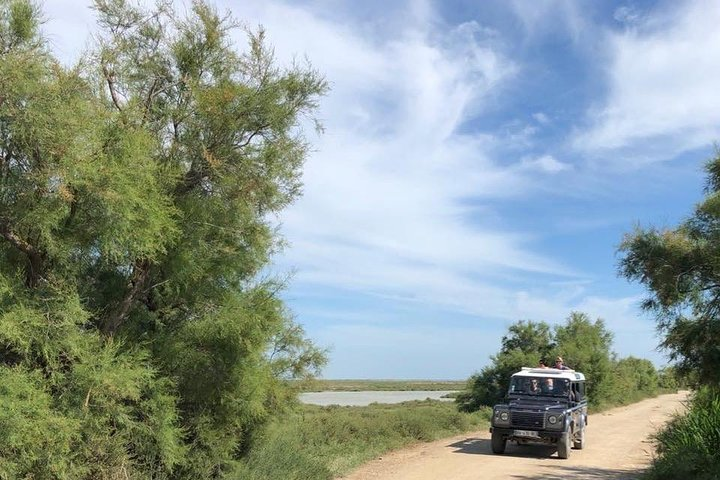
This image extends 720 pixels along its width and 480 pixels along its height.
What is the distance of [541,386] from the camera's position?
17719mm

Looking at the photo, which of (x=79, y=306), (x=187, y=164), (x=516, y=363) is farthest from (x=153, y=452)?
(x=516, y=363)

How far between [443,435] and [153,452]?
13.0 m

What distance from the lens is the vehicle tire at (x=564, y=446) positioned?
15.7m

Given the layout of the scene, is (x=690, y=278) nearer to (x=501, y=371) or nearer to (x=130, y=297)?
(x=130, y=297)

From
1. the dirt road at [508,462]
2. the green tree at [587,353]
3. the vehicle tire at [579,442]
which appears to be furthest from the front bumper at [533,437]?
the green tree at [587,353]

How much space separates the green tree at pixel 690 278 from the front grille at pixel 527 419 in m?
3.52

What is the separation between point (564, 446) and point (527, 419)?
1052 mm

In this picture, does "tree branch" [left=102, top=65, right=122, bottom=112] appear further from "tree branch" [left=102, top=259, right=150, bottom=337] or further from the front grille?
the front grille

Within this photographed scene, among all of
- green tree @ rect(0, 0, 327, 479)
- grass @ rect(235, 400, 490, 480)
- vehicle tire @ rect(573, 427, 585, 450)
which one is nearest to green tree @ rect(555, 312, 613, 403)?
grass @ rect(235, 400, 490, 480)

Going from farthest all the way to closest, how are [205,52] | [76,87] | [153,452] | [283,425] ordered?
1. [283,425]
2. [205,52]
3. [153,452]
4. [76,87]

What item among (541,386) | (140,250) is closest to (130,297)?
(140,250)

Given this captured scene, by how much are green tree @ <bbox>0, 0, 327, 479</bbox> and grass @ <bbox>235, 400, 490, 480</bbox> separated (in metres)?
0.54

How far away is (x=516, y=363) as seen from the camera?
3369 cm

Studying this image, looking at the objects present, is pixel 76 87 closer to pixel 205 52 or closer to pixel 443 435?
pixel 205 52
